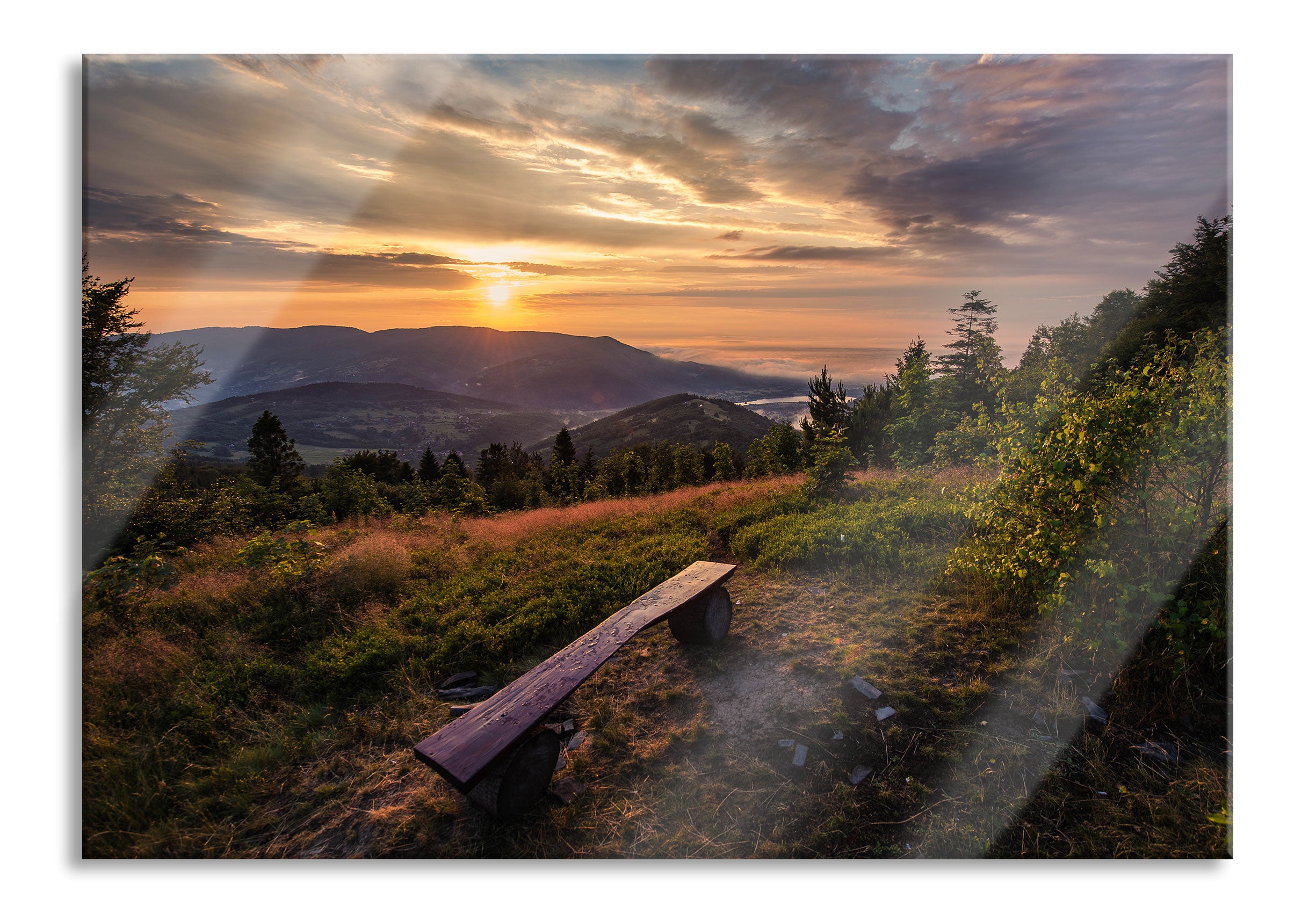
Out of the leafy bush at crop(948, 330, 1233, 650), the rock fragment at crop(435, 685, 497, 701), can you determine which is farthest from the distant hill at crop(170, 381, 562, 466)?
the leafy bush at crop(948, 330, 1233, 650)

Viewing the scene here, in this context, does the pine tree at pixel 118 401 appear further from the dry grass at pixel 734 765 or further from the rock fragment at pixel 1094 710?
the rock fragment at pixel 1094 710

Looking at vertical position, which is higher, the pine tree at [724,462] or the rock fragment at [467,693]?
the pine tree at [724,462]

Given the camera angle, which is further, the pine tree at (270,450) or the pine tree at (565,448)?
the pine tree at (565,448)

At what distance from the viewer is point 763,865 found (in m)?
2.67

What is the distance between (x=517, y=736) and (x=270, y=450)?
34.2 meters

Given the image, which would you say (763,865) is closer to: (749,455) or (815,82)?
(815,82)

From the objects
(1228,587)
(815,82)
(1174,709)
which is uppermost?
(815,82)

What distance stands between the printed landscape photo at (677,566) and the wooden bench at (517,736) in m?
0.03

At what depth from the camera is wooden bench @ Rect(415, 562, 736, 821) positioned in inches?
94.1

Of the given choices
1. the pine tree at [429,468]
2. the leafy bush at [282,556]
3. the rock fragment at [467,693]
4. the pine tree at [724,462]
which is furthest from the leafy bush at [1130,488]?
the pine tree at [429,468]

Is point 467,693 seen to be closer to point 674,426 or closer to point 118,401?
point 118,401

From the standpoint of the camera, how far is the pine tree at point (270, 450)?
27141mm

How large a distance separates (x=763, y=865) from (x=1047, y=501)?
3.16 m
